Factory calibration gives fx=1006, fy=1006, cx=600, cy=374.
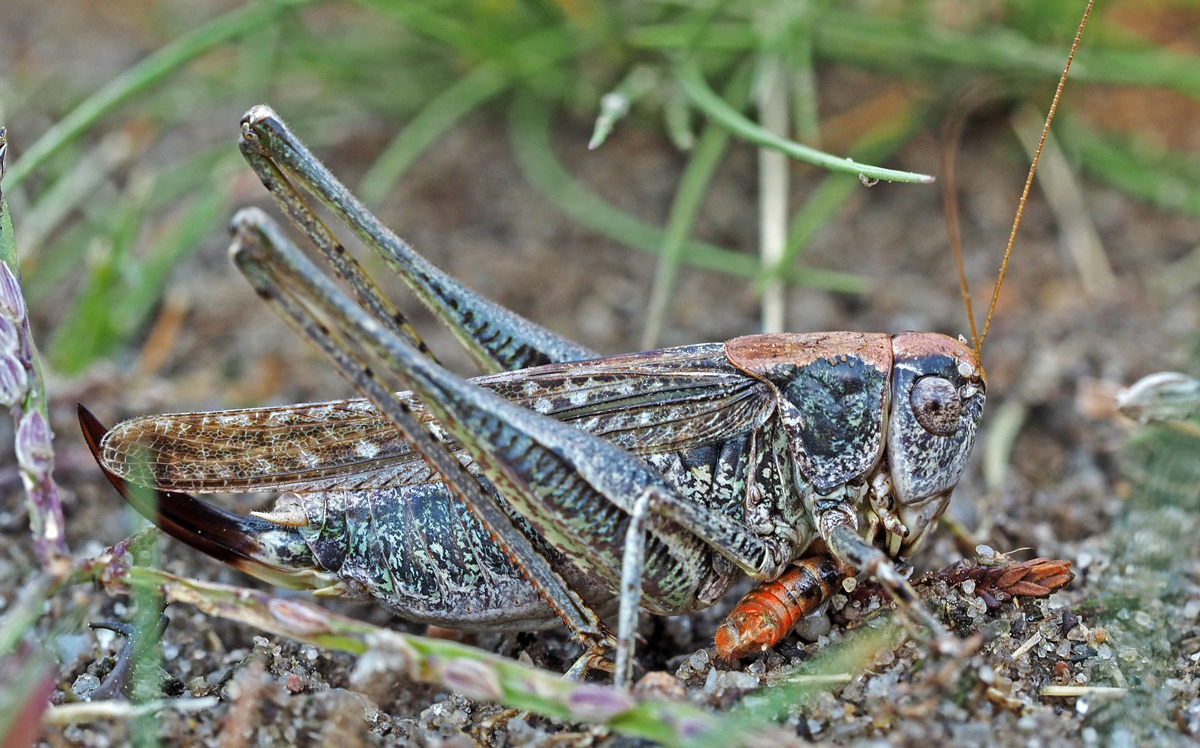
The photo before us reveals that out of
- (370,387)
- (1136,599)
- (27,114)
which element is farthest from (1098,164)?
(27,114)

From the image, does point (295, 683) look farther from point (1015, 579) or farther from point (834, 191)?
point (834, 191)

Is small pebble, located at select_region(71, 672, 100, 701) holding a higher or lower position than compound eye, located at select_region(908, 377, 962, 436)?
lower

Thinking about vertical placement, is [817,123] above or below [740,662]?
above

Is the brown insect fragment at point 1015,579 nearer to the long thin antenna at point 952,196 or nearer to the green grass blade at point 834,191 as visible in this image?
the long thin antenna at point 952,196

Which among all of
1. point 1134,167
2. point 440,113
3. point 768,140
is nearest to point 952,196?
point 768,140

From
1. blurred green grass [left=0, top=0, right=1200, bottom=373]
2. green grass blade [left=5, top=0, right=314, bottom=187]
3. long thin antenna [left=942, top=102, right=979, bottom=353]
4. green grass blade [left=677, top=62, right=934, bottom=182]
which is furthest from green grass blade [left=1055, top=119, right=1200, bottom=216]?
green grass blade [left=5, top=0, right=314, bottom=187]

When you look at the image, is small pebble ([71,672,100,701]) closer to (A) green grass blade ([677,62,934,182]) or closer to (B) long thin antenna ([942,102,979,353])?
(A) green grass blade ([677,62,934,182])

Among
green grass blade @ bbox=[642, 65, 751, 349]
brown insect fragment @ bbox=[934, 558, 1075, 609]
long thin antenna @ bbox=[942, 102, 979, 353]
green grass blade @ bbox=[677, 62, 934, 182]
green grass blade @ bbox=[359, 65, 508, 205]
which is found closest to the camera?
green grass blade @ bbox=[677, 62, 934, 182]

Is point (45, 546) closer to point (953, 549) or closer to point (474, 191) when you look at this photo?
point (953, 549)
